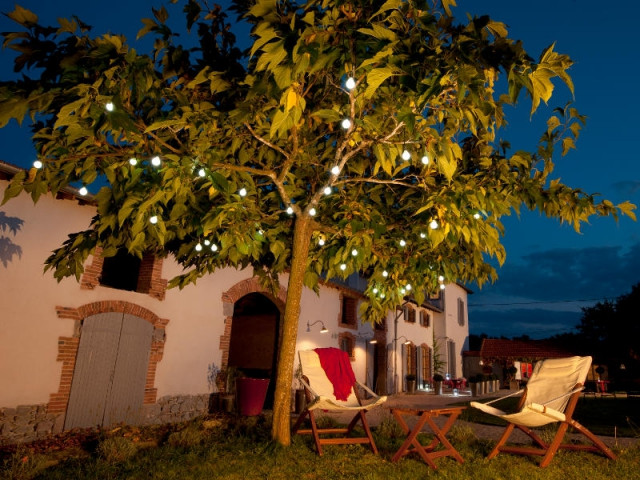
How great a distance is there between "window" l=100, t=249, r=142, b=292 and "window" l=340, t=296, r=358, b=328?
244 inches

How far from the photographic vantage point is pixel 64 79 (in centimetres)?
286

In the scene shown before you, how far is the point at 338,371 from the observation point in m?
5.90

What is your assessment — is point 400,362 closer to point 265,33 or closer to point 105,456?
point 105,456

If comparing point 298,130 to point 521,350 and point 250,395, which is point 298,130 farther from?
point 521,350

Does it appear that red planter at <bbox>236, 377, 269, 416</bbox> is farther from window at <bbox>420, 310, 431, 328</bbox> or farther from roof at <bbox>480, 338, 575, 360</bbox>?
roof at <bbox>480, 338, 575, 360</bbox>

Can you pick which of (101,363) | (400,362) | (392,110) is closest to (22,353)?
(101,363)

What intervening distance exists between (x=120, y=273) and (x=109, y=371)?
3.84m

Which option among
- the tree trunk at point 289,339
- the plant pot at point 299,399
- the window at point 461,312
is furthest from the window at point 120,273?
the window at point 461,312

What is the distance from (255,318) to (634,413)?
34.1 ft

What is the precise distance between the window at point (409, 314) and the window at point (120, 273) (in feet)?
34.4

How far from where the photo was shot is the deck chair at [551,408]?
434 cm

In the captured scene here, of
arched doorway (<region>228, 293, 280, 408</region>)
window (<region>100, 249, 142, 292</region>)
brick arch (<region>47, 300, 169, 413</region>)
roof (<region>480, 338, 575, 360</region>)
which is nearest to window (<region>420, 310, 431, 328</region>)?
roof (<region>480, 338, 575, 360</region>)

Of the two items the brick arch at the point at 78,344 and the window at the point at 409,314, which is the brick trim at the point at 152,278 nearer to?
the brick arch at the point at 78,344

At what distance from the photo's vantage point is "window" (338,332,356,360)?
43.7 feet
